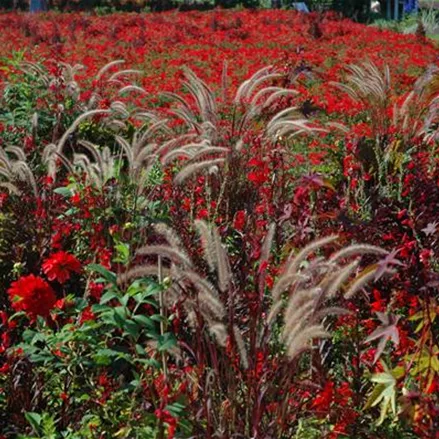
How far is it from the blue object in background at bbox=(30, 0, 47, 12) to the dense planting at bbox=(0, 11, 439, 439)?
15.8 meters

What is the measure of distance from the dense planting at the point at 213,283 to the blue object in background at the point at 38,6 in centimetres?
1582

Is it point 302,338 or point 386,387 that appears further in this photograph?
point 386,387

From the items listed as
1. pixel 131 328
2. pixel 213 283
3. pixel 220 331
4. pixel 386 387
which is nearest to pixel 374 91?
pixel 213 283

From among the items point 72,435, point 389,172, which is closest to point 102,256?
point 72,435

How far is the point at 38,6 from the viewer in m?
23.1

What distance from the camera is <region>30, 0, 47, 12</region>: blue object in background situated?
22797mm

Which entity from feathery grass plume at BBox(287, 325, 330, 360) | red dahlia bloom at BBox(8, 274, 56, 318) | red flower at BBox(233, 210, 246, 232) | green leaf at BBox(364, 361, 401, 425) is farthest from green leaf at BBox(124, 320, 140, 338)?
red flower at BBox(233, 210, 246, 232)

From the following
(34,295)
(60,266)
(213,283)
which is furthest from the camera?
(213,283)

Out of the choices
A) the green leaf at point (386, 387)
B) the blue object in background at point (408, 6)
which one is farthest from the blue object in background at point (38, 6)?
the green leaf at point (386, 387)

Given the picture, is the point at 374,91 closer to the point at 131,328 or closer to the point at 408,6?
the point at 131,328

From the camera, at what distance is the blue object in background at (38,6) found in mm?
22797

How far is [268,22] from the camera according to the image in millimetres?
19844

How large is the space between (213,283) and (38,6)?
19.9 m

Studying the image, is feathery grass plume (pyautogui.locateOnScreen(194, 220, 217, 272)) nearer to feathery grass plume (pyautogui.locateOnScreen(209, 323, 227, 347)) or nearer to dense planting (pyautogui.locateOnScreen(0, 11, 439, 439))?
dense planting (pyautogui.locateOnScreen(0, 11, 439, 439))
